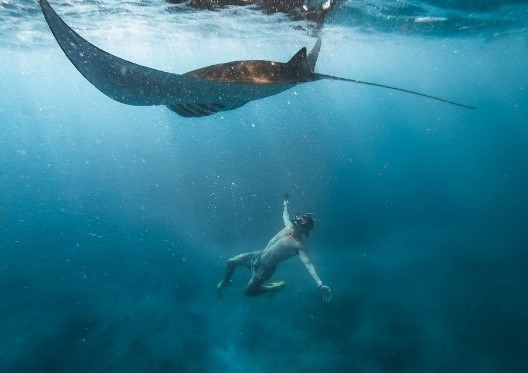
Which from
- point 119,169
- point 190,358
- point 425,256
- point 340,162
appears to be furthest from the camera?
point 119,169

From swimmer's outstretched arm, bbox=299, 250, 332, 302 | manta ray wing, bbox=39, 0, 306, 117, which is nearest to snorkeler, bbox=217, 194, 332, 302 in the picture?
swimmer's outstretched arm, bbox=299, 250, 332, 302

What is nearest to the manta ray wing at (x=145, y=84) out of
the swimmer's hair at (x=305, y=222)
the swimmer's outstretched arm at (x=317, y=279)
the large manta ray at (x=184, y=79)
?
the large manta ray at (x=184, y=79)

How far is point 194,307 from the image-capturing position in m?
11.6

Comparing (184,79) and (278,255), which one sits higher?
(184,79)

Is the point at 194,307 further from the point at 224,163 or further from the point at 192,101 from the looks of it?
the point at 224,163

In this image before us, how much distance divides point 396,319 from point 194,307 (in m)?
6.96

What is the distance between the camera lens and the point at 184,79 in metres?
2.54

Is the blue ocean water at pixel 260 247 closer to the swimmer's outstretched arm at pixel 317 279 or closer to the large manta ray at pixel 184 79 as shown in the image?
the swimmer's outstretched arm at pixel 317 279

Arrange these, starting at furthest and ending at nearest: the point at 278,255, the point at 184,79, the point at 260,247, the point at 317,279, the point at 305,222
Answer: the point at 260,247 < the point at 278,255 < the point at 305,222 < the point at 317,279 < the point at 184,79

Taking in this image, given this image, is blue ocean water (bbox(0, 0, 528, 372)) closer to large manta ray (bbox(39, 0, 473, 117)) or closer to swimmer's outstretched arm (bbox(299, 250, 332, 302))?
swimmer's outstretched arm (bbox(299, 250, 332, 302))

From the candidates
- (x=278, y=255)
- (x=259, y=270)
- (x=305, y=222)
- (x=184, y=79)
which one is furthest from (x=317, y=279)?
(x=184, y=79)

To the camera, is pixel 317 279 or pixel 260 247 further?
pixel 260 247

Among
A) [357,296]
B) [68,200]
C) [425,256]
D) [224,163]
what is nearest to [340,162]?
[224,163]

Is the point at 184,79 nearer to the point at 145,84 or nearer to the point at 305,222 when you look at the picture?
the point at 145,84
